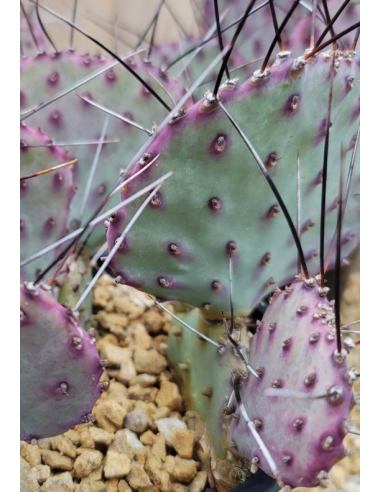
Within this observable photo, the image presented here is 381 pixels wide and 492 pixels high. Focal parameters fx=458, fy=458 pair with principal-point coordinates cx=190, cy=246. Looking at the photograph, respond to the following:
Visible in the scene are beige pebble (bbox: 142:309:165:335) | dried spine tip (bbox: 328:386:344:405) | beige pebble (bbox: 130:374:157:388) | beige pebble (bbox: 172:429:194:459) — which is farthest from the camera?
beige pebble (bbox: 142:309:165:335)

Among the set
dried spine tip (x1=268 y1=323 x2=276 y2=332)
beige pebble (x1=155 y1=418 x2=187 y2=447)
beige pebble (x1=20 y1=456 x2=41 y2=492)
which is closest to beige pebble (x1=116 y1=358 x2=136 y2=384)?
beige pebble (x1=155 y1=418 x2=187 y2=447)

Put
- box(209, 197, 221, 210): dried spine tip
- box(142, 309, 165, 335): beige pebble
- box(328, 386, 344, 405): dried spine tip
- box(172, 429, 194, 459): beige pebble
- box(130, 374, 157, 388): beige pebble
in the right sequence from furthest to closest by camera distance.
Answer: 1. box(142, 309, 165, 335): beige pebble
2. box(130, 374, 157, 388): beige pebble
3. box(172, 429, 194, 459): beige pebble
4. box(209, 197, 221, 210): dried spine tip
5. box(328, 386, 344, 405): dried spine tip

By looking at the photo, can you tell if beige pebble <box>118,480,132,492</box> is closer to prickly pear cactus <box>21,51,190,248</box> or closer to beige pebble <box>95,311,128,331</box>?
beige pebble <box>95,311,128,331</box>

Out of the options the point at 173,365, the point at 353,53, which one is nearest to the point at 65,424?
the point at 173,365

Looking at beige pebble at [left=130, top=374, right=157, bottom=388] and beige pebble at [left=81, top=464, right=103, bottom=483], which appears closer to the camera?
beige pebble at [left=81, top=464, right=103, bottom=483]

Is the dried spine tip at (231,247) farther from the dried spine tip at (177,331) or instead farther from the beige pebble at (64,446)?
the beige pebble at (64,446)

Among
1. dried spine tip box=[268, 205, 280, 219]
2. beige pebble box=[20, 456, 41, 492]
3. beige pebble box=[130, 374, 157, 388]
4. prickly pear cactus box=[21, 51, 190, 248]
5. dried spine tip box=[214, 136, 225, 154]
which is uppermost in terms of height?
prickly pear cactus box=[21, 51, 190, 248]
